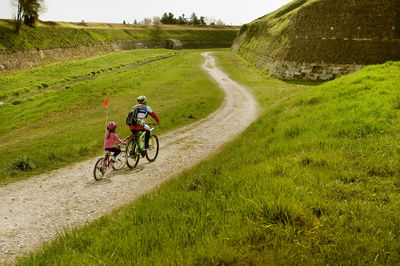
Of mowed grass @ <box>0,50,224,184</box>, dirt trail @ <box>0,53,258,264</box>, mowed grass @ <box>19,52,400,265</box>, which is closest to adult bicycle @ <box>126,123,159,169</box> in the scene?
dirt trail @ <box>0,53,258,264</box>

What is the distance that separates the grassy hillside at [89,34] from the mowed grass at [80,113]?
20463mm

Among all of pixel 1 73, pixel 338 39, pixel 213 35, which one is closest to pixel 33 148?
pixel 338 39

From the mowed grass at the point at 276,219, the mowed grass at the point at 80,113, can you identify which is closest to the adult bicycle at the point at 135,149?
the mowed grass at the point at 80,113

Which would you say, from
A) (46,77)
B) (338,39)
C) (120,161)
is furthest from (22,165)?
(46,77)

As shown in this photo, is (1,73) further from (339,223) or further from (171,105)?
(339,223)

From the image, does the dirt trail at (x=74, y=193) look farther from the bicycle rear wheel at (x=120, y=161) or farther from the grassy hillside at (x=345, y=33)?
the grassy hillside at (x=345, y=33)

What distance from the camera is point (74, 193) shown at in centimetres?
916

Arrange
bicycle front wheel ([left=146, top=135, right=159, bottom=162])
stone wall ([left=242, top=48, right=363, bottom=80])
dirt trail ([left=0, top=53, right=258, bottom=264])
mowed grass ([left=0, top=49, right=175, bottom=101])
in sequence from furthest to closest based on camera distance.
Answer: mowed grass ([left=0, top=49, right=175, bottom=101]) < stone wall ([left=242, top=48, right=363, bottom=80]) < bicycle front wheel ([left=146, top=135, right=159, bottom=162]) < dirt trail ([left=0, top=53, right=258, bottom=264])

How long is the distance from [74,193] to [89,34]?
87.4 meters

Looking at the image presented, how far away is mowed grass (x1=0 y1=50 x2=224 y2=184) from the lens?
12547 millimetres

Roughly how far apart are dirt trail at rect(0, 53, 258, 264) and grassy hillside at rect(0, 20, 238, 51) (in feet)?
184

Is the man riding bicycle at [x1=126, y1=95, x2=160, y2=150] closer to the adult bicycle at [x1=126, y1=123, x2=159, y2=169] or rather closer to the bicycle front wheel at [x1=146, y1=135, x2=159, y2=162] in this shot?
the adult bicycle at [x1=126, y1=123, x2=159, y2=169]

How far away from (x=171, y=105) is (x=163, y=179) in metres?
14.6

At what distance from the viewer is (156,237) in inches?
160
